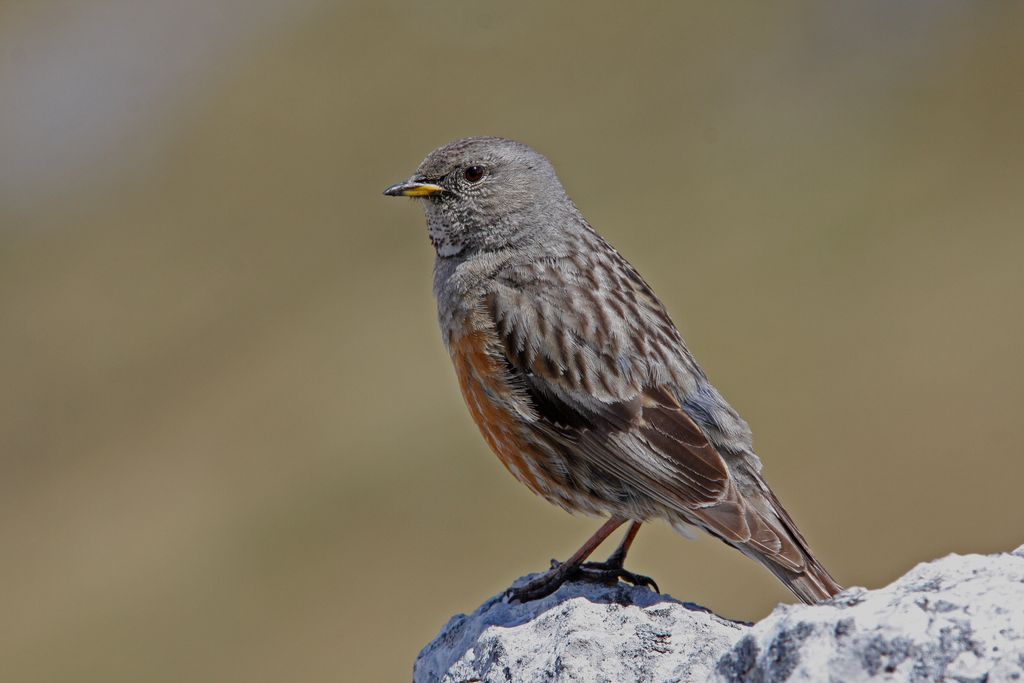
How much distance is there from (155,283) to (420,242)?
813cm

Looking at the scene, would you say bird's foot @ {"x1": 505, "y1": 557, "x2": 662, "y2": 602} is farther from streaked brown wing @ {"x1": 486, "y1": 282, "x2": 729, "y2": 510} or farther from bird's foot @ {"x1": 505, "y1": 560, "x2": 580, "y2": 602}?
streaked brown wing @ {"x1": 486, "y1": 282, "x2": 729, "y2": 510}

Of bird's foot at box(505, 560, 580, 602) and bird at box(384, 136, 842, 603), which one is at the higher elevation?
bird at box(384, 136, 842, 603)

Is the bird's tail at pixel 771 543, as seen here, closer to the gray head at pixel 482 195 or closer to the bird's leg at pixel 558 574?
the bird's leg at pixel 558 574

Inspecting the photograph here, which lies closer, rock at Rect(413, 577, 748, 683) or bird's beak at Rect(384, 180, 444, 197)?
rock at Rect(413, 577, 748, 683)

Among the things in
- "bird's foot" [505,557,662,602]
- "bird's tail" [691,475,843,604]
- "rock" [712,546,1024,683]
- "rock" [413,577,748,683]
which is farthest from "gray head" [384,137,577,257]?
"rock" [712,546,1024,683]

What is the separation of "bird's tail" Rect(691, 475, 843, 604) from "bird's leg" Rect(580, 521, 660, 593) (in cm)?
43

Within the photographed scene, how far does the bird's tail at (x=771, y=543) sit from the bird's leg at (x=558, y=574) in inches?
20.9

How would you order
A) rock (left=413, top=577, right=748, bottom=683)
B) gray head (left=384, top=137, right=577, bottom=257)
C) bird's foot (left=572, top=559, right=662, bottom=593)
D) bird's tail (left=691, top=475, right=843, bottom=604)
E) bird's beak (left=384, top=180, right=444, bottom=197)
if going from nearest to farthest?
rock (left=413, top=577, right=748, bottom=683), bird's tail (left=691, top=475, right=843, bottom=604), bird's foot (left=572, top=559, right=662, bottom=593), gray head (left=384, top=137, right=577, bottom=257), bird's beak (left=384, top=180, right=444, bottom=197)

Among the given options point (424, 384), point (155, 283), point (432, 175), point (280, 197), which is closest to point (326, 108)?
point (280, 197)

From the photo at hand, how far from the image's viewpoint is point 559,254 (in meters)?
6.93

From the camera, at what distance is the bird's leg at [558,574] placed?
19.6 ft

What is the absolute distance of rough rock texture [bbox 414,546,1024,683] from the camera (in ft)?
12.3

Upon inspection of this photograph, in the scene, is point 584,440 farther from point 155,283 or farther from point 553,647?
point 155,283

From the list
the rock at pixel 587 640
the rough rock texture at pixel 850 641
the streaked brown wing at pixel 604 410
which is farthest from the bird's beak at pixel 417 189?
the rough rock texture at pixel 850 641
